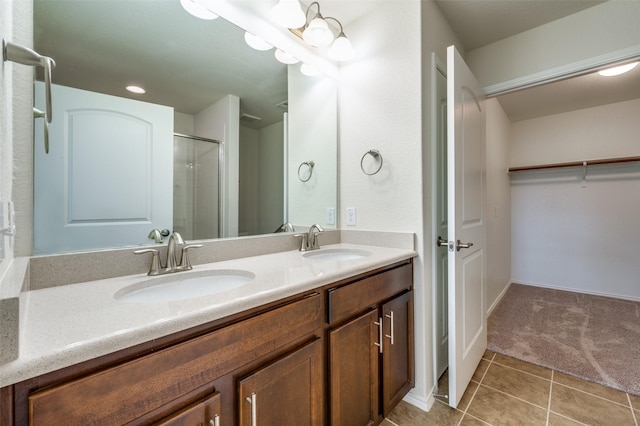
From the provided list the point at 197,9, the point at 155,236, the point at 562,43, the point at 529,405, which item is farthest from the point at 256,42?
the point at 529,405

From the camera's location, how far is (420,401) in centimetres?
155

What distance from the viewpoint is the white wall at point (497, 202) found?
2855 mm

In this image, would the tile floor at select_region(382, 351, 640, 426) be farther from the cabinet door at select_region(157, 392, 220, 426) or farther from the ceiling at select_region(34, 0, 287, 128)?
the ceiling at select_region(34, 0, 287, 128)

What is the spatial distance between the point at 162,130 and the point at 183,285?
2.13 feet

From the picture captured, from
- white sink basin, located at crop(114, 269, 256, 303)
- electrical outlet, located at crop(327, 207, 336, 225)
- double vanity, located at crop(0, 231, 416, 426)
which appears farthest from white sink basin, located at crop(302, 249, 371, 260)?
white sink basin, located at crop(114, 269, 256, 303)

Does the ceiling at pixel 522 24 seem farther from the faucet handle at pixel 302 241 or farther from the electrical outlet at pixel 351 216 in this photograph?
the faucet handle at pixel 302 241

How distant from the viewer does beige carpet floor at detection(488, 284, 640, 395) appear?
183 cm

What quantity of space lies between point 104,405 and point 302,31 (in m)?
1.90

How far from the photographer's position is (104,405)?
21.1 inches

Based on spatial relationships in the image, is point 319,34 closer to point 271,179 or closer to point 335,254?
point 271,179

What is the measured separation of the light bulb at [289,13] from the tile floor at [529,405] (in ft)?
7.03

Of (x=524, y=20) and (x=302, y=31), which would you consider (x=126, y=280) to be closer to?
(x=302, y=31)

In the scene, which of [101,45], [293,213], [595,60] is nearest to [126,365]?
[101,45]

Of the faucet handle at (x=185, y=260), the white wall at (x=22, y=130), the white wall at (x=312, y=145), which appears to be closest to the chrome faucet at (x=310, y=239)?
the white wall at (x=312, y=145)
